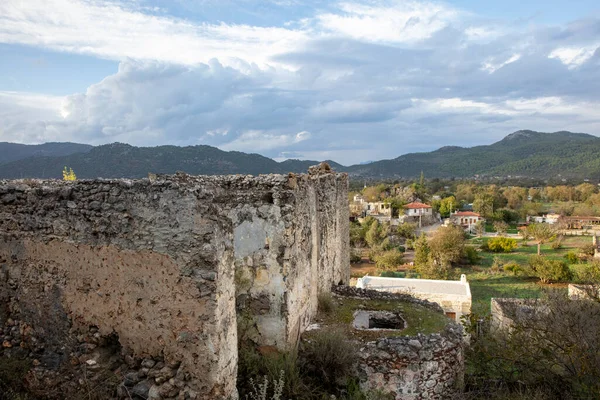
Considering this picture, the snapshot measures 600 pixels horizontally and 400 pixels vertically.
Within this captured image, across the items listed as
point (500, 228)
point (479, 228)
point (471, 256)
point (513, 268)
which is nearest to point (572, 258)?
point (513, 268)

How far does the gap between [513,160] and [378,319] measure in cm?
12330

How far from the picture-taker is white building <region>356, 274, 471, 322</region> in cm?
1602

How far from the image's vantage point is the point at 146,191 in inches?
166

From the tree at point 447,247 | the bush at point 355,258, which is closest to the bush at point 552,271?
the tree at point 447,247

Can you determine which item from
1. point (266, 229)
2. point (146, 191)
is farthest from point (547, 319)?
point (146, 191)

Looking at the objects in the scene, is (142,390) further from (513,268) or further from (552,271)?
(513,268)

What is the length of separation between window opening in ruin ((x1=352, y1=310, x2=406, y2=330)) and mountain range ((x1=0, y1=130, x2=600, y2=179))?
739cm

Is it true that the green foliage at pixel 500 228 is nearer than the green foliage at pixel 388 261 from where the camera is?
No

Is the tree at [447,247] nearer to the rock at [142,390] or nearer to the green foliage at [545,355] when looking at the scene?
the green foliage at [545,355]

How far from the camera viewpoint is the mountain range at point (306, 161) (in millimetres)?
30438

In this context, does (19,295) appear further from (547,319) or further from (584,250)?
(584,250)

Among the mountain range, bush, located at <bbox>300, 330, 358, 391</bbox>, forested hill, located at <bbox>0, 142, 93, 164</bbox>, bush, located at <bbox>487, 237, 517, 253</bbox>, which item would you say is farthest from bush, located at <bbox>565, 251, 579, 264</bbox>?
forested hill, located at <bbox>0, 142, 93, 164</bbox>

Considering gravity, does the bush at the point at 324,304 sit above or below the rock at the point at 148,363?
below

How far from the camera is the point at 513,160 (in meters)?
118
